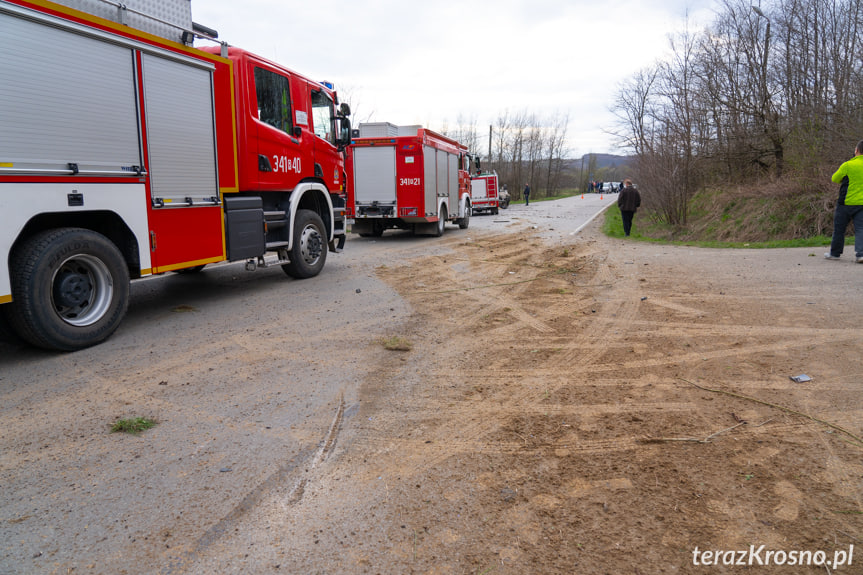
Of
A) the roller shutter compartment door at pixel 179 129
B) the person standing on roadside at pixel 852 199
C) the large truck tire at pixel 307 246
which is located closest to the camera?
the roller shutter compartment door at pixel 179 129

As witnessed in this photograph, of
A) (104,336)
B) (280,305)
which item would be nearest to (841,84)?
(280,305)

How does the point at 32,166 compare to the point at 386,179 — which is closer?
the point at 32,166

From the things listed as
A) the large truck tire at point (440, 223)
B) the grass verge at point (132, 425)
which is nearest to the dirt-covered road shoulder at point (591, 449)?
the grass verge at point (132, 425)

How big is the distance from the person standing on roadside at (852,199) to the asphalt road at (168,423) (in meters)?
7.91

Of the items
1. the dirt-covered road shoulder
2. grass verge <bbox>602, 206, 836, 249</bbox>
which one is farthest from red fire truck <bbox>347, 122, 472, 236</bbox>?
the dirt-covered road shoulder

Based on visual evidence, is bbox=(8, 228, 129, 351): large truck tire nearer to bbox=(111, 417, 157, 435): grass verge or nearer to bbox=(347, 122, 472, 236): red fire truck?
bbox=(111, 417, 157, 435): grass verge

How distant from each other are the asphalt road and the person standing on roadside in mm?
7913

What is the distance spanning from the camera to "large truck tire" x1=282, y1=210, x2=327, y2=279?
9352 millimetres

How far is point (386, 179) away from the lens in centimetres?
1716

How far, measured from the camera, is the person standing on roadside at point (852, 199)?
374 inches

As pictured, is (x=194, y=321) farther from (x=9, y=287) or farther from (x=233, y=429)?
(x=233, y=429)

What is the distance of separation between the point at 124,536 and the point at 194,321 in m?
4.37
